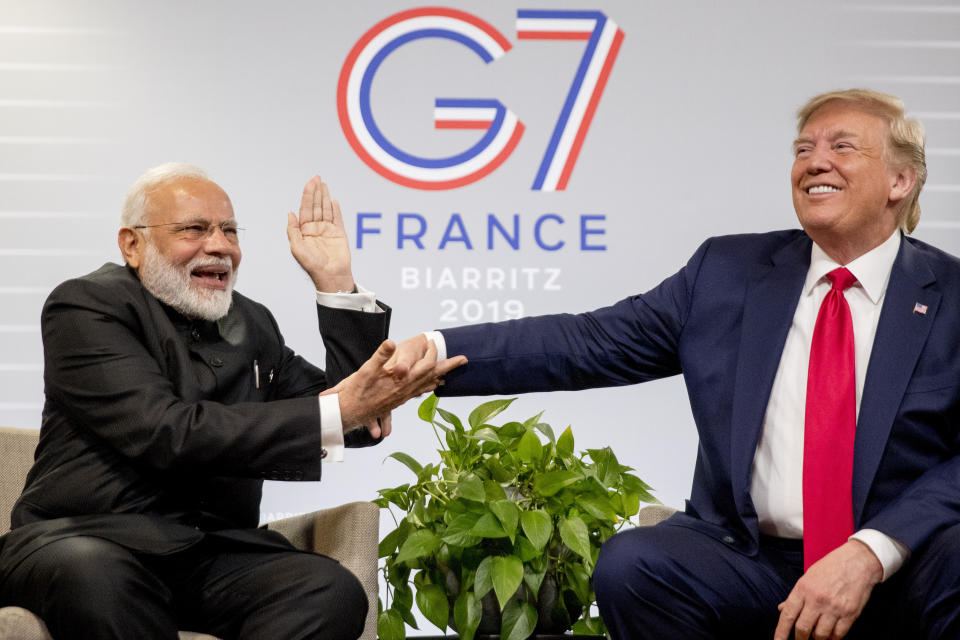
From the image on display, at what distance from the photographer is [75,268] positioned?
4098mm

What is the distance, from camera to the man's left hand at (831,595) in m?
2.08

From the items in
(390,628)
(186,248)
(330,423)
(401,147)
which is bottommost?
(390,628)

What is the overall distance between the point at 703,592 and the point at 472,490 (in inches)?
25.3

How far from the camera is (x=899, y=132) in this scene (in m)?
2.55

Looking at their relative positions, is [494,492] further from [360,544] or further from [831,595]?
[831,595]

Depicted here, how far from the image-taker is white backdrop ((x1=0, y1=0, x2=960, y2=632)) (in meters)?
4.10

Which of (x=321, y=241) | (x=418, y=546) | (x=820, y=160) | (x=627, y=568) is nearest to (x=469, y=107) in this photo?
(x=321, y=241)

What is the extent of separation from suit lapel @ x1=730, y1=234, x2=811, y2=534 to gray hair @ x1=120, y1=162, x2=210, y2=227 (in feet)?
4.75

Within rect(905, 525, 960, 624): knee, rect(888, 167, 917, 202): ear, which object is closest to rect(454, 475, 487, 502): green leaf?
rect(905, 525, 960, 624): knee

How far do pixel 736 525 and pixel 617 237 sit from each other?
1907 mm

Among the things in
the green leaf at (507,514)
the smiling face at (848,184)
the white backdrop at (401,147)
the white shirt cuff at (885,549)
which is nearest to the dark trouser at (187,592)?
the green leaf at (507,514)

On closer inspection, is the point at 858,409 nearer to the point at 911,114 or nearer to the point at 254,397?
the point at 254,397

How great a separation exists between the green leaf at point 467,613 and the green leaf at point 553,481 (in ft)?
0.99

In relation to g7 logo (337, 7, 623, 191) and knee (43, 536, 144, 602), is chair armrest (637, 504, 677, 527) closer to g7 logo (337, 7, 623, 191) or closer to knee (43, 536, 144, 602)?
knee (43, 536, 144, 602)
